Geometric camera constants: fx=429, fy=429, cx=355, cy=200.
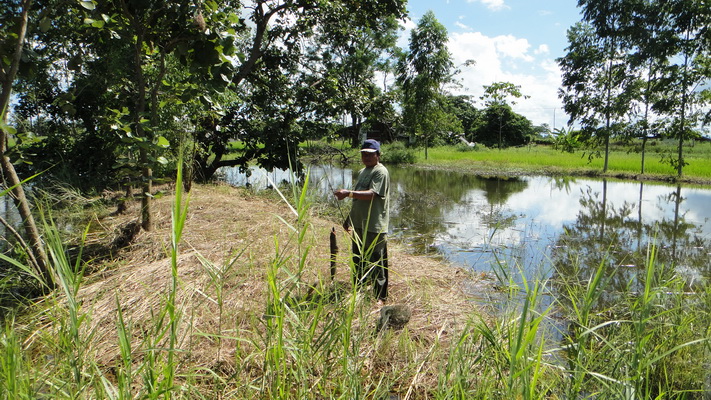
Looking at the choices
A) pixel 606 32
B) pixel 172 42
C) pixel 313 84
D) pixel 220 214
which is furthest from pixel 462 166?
pixel 172 42

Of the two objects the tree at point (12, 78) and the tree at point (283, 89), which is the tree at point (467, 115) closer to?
the tree at point (283, 89)

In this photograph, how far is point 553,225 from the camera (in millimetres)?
8719

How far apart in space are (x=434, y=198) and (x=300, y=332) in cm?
1043

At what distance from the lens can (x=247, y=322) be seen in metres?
3.12

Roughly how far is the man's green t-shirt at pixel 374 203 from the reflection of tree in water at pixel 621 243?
2316mm

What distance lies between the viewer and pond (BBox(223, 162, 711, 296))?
5.90 meters

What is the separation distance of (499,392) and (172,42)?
3.81 m

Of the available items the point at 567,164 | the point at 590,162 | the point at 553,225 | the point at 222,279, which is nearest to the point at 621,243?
the point at 553,225

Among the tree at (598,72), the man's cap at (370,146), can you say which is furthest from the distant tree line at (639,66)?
the man's cap at (370,146)

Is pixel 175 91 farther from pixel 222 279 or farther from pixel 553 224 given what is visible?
pixel 553 224

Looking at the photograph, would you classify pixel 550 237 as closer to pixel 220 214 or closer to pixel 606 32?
pixel 220 214

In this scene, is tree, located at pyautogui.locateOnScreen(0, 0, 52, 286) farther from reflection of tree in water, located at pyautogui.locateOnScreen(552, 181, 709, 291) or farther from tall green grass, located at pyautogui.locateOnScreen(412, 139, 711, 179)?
tall green grass, located at pyautogui.locateOnScreen(412, 139, 711, 179)

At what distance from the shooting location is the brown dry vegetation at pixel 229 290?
2.57 metres

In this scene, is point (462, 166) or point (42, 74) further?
point (462, 166)
